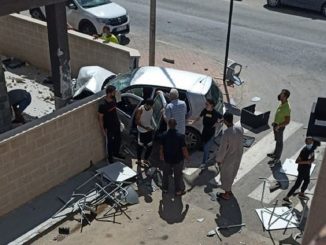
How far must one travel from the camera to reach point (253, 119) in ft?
37.8

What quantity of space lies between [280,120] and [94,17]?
9502 mm

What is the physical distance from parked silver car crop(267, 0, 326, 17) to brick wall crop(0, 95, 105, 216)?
1413 centimetres

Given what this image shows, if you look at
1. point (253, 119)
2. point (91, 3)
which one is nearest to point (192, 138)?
point (253, 119)

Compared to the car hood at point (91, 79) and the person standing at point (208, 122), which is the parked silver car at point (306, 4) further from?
the person standing at point (208, 122)

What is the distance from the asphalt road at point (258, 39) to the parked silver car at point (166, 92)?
8.95 feet

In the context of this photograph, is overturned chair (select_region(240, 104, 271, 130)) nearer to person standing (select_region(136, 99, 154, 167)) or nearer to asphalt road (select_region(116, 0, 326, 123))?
asphalt road (select_region(116, 0, 326, 123))

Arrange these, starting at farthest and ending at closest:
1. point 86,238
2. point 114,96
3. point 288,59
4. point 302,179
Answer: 1. point 288,59
2. point 114,96
3. point 302,179
4. point 86,238

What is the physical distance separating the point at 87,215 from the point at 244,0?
54.8 feet

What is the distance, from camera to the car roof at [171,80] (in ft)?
33.6

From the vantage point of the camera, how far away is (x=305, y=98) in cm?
1312

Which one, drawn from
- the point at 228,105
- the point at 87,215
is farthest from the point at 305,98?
the point at 87,215

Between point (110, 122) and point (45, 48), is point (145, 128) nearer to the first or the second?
point (110, 122)

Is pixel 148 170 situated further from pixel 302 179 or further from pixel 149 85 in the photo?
pixel 302 179

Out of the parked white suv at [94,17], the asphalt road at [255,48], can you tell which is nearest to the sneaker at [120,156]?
the asphalt road at [255,48]
